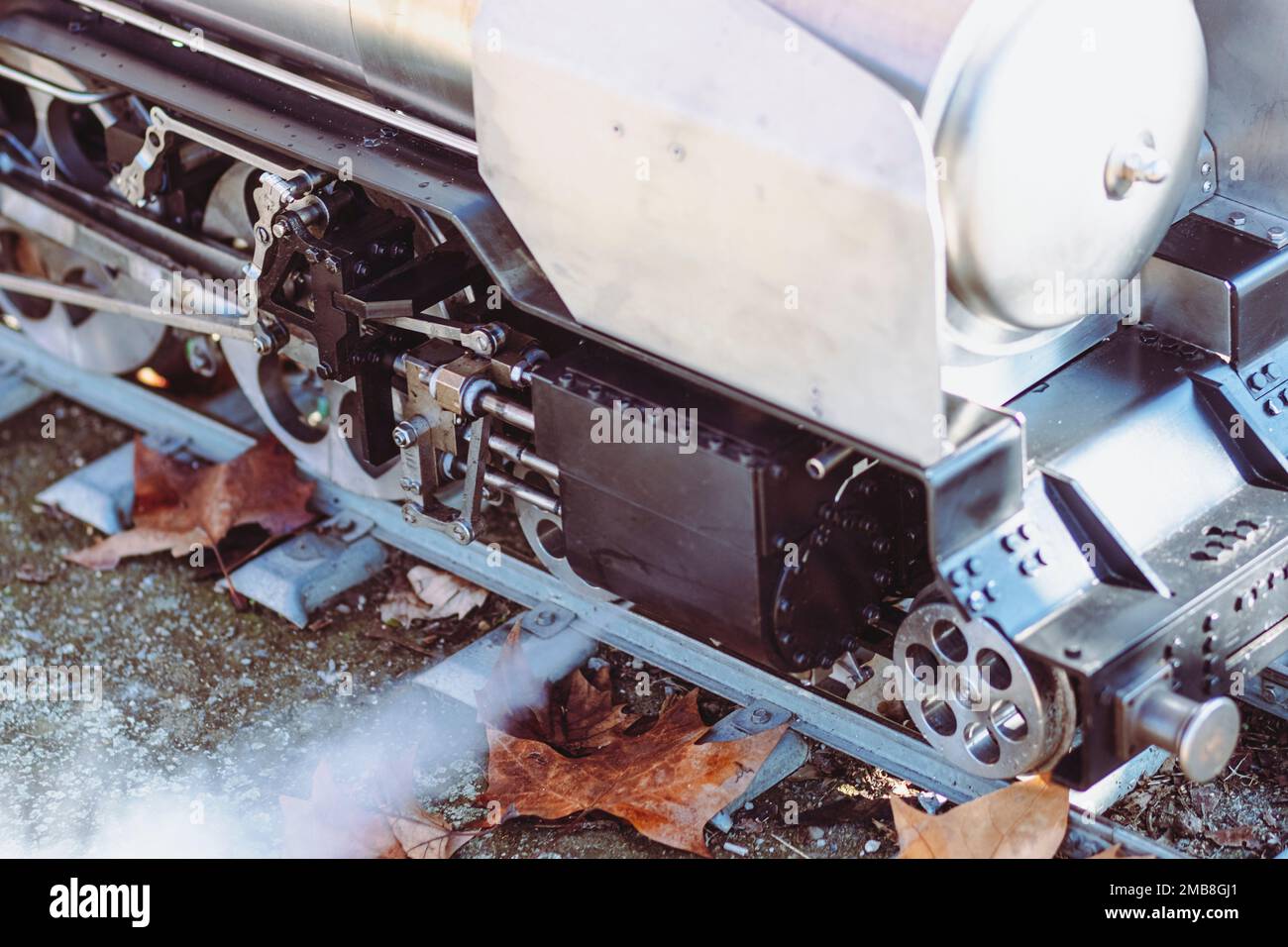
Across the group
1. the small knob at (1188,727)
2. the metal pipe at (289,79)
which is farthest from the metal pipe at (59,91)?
the small knob at (1188,727)

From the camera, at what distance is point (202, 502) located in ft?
13.0

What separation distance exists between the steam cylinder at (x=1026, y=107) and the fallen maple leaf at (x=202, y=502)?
1219mm

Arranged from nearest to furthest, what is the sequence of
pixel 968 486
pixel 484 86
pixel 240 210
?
pixel 968 486, pixel 484 86, pixel 240 210

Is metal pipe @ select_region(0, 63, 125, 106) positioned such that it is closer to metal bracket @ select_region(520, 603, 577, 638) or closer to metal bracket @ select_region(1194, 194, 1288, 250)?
metal bracket @ select_region(520, 603, 577, 638)

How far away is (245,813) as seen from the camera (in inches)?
125

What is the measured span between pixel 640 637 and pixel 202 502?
3.82ft

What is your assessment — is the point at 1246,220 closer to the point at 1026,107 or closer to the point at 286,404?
the point at 1026,107

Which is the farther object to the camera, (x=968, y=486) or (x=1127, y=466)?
(x=1127, y=466)

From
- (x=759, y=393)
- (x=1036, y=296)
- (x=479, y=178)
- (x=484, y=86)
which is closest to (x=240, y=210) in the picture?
(x=479, y=178)

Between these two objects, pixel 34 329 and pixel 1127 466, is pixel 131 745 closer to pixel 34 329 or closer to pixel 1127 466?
pixel 34 329

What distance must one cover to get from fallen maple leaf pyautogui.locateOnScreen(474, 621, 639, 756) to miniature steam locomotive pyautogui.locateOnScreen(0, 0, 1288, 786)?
217 mm

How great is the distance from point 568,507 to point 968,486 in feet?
2.49

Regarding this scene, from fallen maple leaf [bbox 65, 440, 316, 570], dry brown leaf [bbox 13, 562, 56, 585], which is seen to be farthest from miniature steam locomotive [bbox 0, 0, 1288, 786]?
dry brown leaf [bbox 13, 562, 56, 585]

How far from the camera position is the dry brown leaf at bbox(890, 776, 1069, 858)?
111 inches
